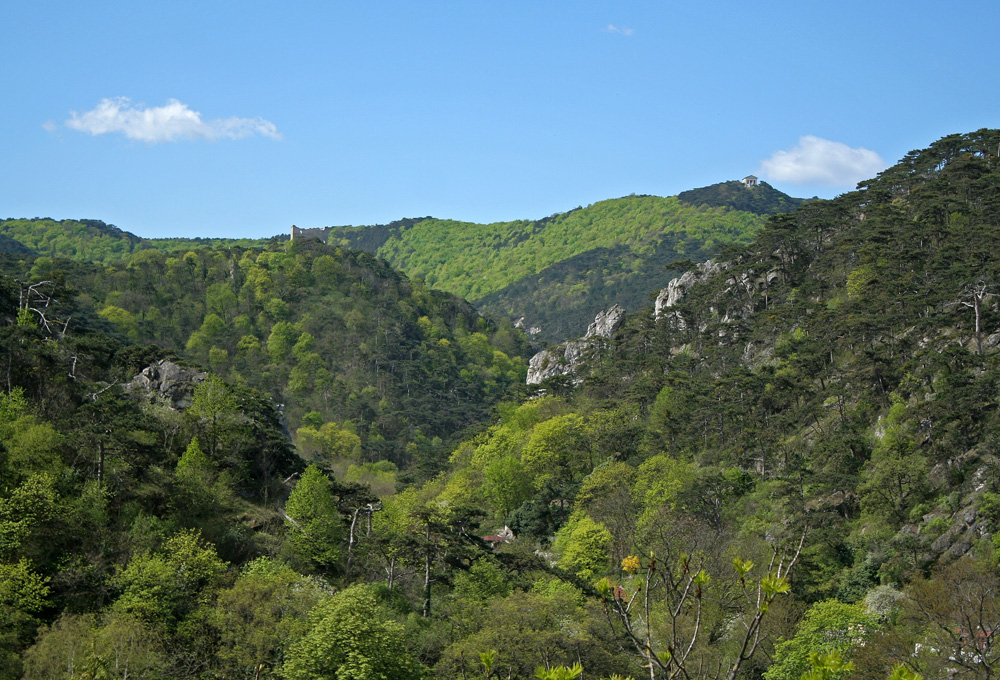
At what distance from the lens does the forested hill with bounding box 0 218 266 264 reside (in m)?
164

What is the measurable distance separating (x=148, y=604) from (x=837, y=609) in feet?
76.7

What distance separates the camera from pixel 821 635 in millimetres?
27750

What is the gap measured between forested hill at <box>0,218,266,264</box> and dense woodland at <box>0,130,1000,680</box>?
96.4 m

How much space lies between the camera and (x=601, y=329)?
96.4 m

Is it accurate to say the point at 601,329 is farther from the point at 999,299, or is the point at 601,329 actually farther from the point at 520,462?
the point at 999,299

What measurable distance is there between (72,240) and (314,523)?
525 ft

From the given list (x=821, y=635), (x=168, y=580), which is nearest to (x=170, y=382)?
(x=168, y=580)

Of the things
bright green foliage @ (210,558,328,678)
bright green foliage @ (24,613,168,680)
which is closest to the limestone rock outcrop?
bright green foliage @ (210,558,328,678)

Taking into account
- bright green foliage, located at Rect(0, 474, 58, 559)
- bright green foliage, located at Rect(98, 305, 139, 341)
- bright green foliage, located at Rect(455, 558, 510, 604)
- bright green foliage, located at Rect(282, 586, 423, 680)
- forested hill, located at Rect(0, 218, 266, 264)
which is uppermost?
forested hill, located at Rect(0, 218, 266, 264)

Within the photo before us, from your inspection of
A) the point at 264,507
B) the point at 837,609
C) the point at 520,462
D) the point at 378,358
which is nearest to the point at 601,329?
the point at 378,358

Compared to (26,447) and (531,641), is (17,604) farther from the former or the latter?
(531,641)

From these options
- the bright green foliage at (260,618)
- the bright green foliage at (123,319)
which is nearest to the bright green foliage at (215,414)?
the bright green foliage at (260,618)

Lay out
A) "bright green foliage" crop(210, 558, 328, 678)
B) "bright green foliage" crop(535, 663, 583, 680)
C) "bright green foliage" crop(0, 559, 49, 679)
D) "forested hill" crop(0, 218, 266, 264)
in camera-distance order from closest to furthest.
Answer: "bright green foliage" crop(535, 663, 583, 680), "bright green foliage" crop(0, 559, 49, 679), "bright green foliage" crop(210, 558, 328, 678), "forested hill" crop(0, 218, 266, 264)

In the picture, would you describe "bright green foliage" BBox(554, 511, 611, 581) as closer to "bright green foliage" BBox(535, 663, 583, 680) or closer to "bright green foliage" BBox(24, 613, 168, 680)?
"bright green foliage" BBox(24, 613, 168, 680)
